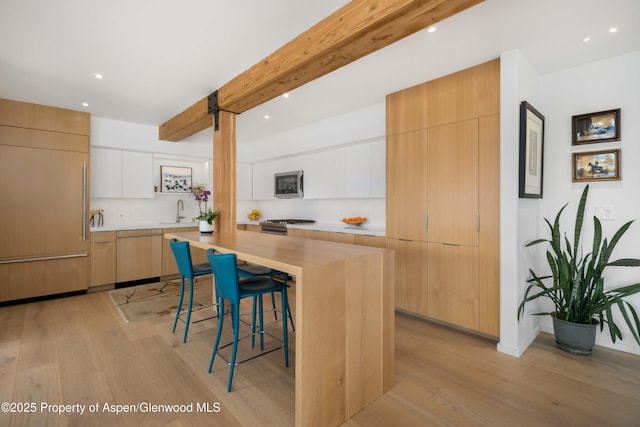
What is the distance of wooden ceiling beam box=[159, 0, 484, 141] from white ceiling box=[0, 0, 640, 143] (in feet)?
0.32

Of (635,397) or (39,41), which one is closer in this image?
(635,397)

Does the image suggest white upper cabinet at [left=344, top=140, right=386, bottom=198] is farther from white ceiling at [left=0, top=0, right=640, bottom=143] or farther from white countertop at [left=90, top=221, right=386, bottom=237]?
white ceiling at [left=0, top=0, right=640, bottom=143]

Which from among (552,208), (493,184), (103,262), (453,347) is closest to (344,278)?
(453,347)

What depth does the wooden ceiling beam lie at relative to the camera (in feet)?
5.78

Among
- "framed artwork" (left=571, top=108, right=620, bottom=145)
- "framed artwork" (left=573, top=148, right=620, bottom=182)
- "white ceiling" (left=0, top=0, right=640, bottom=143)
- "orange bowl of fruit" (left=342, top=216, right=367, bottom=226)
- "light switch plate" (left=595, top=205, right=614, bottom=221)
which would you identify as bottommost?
"orange bowl of fruit" (left=342, top=216, right=367, bottom=226)

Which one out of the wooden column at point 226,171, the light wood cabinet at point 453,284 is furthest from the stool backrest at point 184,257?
the light wood cabinet at point 453,284

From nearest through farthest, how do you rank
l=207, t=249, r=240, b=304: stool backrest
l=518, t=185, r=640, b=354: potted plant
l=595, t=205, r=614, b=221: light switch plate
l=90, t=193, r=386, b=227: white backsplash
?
l=207, t=249, r=240, b=304: stool backrest, l=518, t=185, r=640, b=354: potted plant, l=595, t=205, r=614, b=221: light switch plate, l=90, t=193, r=386, b=227: white backsplash

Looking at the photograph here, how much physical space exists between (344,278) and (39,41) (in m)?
3.09

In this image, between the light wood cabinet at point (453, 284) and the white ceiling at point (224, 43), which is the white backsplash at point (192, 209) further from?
the white ceiling at point (224, 43)

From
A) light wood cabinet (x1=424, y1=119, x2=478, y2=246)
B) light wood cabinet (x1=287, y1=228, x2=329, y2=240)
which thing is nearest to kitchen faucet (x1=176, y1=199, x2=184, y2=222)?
light wood cabinet (x1=287, y1=228, x2=329, y2=240)

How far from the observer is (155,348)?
2.67 meters

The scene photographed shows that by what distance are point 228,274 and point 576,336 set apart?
2.88m

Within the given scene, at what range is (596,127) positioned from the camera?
2.75 m

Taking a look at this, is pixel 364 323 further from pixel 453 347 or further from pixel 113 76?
pixel 113 76
